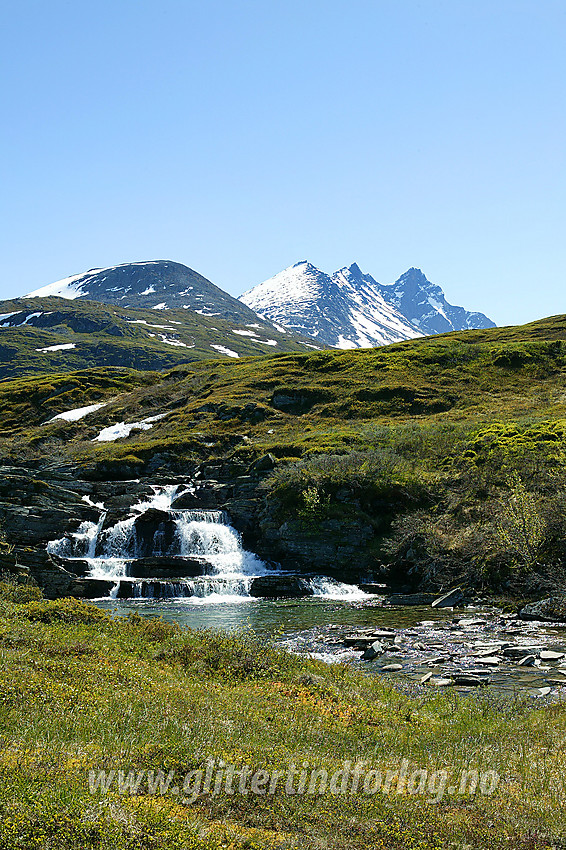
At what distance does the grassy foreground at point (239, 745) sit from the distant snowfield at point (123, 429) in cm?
7175

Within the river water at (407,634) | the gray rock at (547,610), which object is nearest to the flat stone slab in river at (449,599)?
the river water at (407,634)

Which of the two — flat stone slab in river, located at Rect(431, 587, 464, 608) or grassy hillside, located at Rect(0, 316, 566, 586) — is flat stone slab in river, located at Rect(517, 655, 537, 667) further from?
flat stone slab in river, located at Rect(431, 587, 464, 608)

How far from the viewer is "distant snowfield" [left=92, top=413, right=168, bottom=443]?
8775cm

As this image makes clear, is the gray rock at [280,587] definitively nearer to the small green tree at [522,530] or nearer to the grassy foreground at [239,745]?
the small green tree at [522,530]

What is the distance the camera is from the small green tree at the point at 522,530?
3139 centimetres

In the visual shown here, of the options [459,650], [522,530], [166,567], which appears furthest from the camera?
[166,567]

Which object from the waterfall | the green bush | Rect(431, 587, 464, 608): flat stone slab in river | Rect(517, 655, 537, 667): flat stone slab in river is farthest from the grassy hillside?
the green bush

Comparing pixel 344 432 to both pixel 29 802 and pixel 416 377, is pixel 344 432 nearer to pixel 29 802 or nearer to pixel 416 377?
pixel 416 377

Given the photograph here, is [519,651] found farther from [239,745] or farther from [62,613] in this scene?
[62,613]

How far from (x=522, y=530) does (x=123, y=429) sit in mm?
69934

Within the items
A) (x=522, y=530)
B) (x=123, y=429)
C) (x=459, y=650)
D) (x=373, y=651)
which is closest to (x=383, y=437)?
(x=522, y=530)

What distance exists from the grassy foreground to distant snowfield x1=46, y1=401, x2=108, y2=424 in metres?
89.0

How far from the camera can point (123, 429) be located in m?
91.1

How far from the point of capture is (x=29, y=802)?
7.18 metres
